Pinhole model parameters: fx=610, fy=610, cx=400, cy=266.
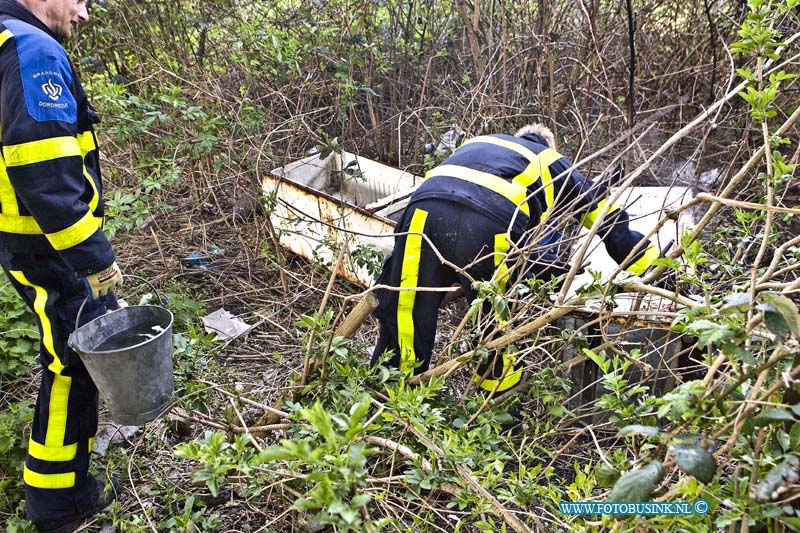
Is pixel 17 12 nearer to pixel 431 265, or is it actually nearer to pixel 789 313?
pixel 431 265

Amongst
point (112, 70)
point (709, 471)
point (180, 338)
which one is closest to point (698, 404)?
point (709, 471)

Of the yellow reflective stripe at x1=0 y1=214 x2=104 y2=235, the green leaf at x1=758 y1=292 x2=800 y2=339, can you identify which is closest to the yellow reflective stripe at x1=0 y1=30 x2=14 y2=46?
the yellow reflective stripe at x1=0 y1=214 x2=104 y2=235

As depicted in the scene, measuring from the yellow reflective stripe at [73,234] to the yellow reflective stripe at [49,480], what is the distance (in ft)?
3.36

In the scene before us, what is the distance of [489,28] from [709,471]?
14.8 ft

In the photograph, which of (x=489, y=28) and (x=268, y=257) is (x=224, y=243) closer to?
(x=268, y=257)

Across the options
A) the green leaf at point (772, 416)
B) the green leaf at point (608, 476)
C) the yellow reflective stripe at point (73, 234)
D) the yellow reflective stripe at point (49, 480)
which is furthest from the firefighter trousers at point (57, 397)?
the green leaf at point (772, 416)

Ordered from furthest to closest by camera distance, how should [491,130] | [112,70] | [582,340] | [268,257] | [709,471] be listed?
1. [112,70]
2. [491,130]
3. [268,257]
4. [582,340]
5. [709,471]

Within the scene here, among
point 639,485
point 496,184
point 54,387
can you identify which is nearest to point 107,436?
point 54,387

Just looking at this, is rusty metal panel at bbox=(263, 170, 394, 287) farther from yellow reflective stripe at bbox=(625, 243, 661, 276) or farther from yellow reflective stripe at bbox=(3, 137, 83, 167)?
yellow reflective stripe at bbox=(3, 137, 83, 167)

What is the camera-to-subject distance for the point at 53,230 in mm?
2322

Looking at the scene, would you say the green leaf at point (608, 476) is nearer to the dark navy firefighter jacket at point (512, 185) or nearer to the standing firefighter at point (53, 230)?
the dark navy firefighter jacket at point (512, 185)

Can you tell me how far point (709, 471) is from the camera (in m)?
1.07

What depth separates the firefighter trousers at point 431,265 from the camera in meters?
2.85

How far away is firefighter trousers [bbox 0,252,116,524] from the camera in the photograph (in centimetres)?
255
